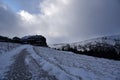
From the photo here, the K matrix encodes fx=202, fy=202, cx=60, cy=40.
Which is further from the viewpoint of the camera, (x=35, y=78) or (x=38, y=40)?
(x=38, y=40)

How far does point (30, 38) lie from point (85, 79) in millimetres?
175985

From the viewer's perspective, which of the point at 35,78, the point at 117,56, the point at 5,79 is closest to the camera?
the point at 5,79

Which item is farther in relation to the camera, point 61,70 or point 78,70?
point 78,70

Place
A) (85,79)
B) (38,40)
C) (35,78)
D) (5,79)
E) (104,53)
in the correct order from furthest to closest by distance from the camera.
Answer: (38,40) → (104,53) → (85,79) → (35,78) → (5,79)

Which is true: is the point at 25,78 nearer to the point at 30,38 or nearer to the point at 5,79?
the point at 5,79

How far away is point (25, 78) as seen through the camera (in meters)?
13.8

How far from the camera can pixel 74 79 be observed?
14.6 meters

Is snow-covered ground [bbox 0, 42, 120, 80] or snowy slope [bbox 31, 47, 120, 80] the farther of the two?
snowy slope [bbox 31, 47, 120, 80]

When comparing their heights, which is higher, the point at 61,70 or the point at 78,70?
the point at 61,70

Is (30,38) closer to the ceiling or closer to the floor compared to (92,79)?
closer to the ceiling

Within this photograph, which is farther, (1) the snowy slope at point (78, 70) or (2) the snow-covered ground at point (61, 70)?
(1) the snowy slope at point (78, 70)

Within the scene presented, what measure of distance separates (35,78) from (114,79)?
6.79 meters

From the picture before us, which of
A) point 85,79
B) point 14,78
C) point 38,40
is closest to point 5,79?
point 14,78

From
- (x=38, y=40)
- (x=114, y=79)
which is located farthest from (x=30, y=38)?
(x=114, y=79)
